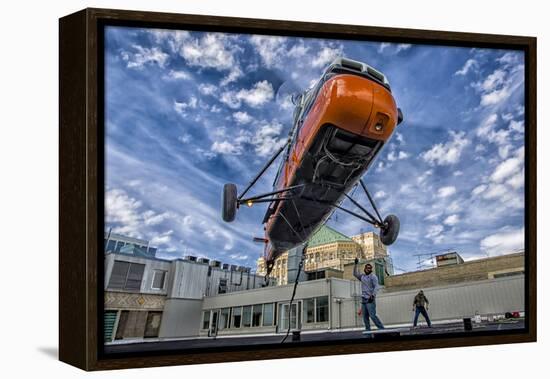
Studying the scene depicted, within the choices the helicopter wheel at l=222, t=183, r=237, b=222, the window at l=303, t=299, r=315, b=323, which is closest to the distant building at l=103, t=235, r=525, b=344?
the window at l=303, t=299, r=315, b=323

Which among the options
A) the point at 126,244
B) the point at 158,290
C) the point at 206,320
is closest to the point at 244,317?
the point at 206,320

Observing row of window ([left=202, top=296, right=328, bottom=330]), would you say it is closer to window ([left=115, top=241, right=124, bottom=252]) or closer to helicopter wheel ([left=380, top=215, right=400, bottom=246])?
helicopter wheel ([left=380, top=215, right=400, bottom=246])

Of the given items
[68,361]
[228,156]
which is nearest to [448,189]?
[228,156]

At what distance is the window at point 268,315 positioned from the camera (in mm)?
9219

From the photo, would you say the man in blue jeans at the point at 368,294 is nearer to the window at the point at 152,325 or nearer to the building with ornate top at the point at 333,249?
the building with ornate top at the point at 333,249

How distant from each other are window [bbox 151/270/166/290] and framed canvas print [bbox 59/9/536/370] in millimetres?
17

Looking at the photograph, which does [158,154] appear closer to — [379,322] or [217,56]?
[217,56]

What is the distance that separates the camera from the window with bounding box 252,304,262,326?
9.17 meters

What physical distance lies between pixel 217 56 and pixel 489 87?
3.56m

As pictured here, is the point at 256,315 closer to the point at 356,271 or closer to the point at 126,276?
the point at 356,271

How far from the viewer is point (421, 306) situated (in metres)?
9.84

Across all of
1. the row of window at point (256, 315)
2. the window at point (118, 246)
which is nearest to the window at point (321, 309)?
the row of window at point (256, 315)

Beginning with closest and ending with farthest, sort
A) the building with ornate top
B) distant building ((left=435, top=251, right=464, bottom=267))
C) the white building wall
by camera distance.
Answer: the white building wall → the building with ornate top → distant building ((left=435, top=251, right=464, bottom=267))

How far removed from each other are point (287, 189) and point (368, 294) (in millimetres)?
1619
